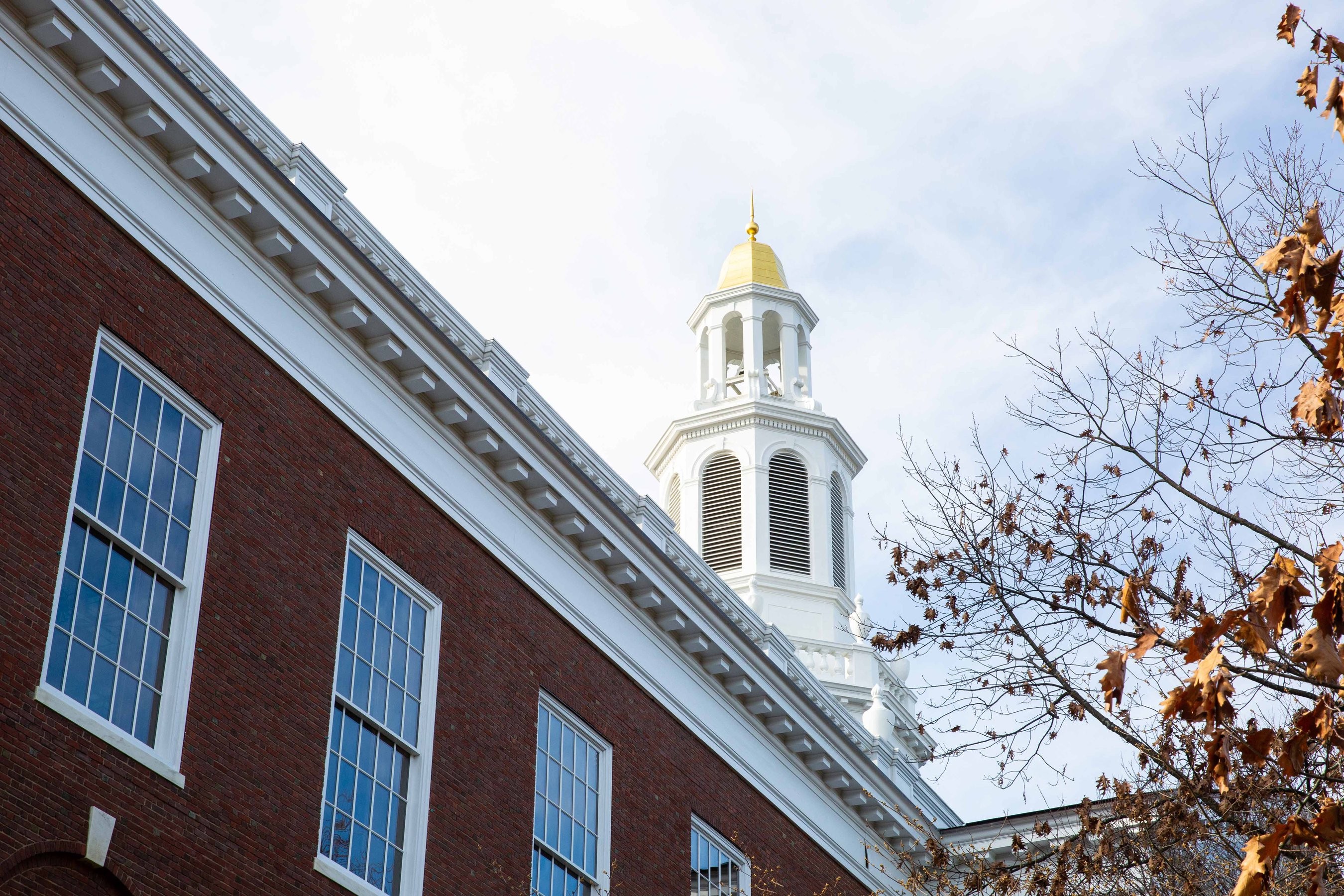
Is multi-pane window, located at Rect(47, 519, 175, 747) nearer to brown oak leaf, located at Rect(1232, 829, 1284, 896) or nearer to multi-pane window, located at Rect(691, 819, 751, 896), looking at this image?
brown oak leaf, located at Rect(1232, 829, 1284, 896)

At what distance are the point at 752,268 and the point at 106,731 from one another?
112ft

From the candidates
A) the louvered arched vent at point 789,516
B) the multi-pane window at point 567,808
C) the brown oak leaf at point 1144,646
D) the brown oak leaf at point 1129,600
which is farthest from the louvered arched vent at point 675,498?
the brown oak leaf at point 1144,646

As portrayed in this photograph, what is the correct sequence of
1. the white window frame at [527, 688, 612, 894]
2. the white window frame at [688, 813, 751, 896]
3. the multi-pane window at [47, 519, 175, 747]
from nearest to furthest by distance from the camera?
1. the multi-pane window at [47, 519, 175, 747]
2. the white window frame at [527, 688, 612, 894]
3. the white window frame at [688, 813, 751, 896]

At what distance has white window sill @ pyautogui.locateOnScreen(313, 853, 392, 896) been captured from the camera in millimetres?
15305

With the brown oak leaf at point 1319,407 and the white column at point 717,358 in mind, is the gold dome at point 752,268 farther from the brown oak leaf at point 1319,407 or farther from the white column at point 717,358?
the brown oak leaf at point 1319,407

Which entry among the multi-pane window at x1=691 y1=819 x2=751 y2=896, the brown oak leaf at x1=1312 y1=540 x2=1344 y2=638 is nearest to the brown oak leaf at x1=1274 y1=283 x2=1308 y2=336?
the brown oak leaf at x1=1312 y1=540 x2=1344 y2=638

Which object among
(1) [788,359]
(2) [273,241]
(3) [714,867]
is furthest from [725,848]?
(1) [788,359]

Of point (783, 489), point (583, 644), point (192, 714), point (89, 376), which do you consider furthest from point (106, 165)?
point (783, 489)

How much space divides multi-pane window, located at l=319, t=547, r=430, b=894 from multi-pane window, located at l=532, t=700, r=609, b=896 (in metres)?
2.30

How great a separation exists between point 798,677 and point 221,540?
1297 centimetres

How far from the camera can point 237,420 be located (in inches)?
625

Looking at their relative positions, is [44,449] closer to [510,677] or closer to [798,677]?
A: [510,677]

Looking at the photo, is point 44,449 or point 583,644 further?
point 583,644

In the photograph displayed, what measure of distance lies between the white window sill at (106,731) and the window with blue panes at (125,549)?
0.16 meters
